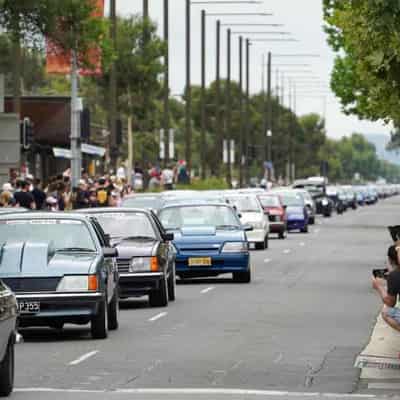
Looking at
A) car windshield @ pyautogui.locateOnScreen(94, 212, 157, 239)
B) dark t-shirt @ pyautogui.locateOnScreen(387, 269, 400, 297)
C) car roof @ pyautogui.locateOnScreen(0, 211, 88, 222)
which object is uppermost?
car roof @ pyautogui.locateOnScreen(0, 211, 88, 222)

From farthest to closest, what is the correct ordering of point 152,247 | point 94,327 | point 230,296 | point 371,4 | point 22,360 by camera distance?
point 230,296, point 152,247, point 371,4, point 94,327, point 22,360

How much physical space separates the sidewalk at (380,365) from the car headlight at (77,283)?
330cm

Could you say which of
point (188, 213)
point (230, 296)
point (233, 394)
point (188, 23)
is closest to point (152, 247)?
point (230, 296)

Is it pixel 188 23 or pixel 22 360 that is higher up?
pixel 188 23

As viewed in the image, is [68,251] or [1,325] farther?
[68,251]

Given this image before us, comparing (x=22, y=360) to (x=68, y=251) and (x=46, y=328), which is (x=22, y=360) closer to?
(x=68, y=251)

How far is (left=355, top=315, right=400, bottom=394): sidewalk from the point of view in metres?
16.3

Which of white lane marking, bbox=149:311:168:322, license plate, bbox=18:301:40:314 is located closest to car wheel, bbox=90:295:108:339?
license plate, bbox=18:301:40:314

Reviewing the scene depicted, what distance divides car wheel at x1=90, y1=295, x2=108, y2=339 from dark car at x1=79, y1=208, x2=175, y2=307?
5.28 meters

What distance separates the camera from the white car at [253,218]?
5069cm

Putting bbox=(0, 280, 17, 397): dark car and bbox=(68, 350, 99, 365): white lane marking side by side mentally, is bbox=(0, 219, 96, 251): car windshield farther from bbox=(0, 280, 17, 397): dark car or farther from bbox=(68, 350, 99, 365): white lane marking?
bbox=(0, 280, 17, 397): dark car

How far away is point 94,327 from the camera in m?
21.3

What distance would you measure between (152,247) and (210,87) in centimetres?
15046

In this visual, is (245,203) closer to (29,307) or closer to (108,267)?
(108,267)
